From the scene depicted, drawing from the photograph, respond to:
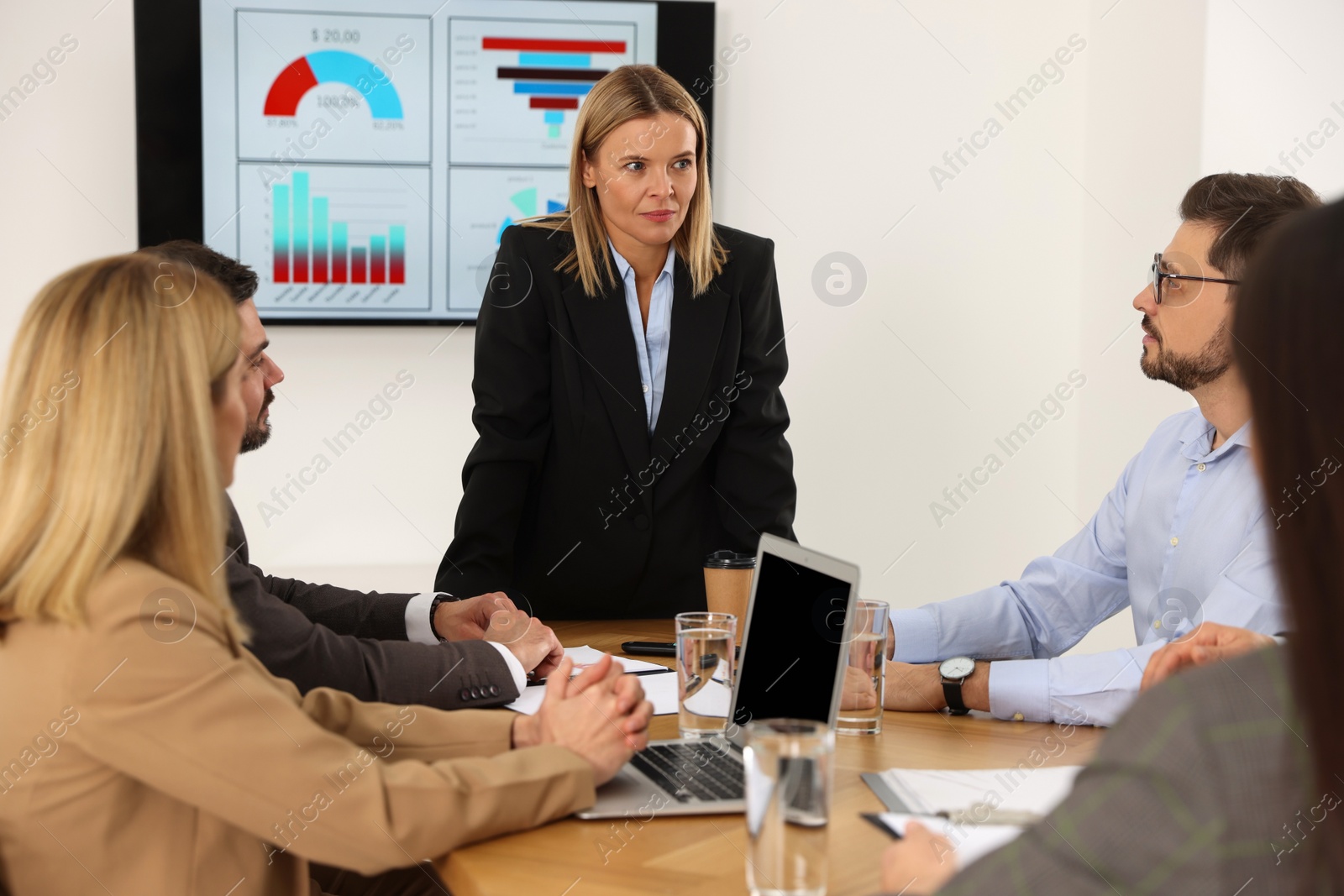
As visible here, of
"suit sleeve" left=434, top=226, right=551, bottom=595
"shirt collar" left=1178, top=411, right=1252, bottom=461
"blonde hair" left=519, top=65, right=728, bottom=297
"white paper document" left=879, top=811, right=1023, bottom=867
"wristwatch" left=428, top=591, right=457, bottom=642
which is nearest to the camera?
"white paper document" left=879, top=811, right=1023, bottom=867

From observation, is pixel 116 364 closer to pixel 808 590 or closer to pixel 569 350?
pixel 808 590

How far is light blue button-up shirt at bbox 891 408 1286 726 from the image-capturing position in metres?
1.58

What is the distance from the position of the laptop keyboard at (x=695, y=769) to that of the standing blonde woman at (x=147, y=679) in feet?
0.37

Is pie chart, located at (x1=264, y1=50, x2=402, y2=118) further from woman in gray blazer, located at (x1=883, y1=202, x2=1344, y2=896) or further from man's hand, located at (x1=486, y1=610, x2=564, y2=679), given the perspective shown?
woman in gray blazer, located at (x1=883, y1=202, x2=1344, y2=896)

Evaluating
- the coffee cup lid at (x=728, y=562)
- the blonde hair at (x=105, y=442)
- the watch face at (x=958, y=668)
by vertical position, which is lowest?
the watch face at (x=958, y=668)

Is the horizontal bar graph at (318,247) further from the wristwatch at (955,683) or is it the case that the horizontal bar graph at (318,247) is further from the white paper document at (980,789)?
the white paper document at (980,789)

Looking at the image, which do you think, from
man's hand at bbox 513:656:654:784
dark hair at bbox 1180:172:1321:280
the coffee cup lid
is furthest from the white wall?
man's hand at bbox 513:656:654:784

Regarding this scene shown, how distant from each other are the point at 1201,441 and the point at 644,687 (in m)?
1.00

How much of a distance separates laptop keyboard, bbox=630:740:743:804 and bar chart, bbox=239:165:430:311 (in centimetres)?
228

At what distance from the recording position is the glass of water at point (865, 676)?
1468 mm

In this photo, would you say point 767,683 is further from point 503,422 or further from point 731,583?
point 503,422

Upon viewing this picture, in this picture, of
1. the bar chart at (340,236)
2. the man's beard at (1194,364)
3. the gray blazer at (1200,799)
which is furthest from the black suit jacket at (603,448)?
the gray blazer at (1200,799)

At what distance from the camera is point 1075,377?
3768mm

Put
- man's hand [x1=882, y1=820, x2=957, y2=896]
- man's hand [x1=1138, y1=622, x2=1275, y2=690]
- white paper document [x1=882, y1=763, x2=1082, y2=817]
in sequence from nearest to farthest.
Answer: man's hand [x1=882, y1=820, x2=957, y2=896] < white paper document [x1=882, y1=763, x2=1082, y2=817] < man's hand [x1=1138, y1=622, x2=1275, y2=690]
